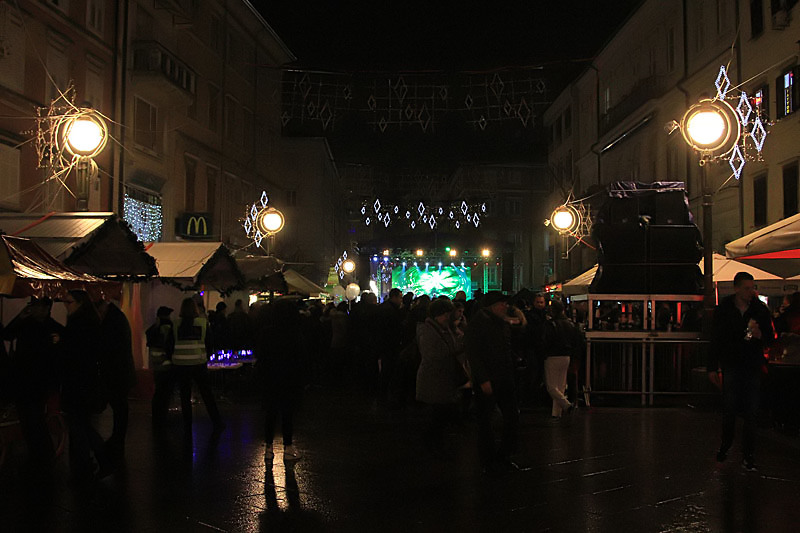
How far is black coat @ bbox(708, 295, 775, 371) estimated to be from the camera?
25.5ft

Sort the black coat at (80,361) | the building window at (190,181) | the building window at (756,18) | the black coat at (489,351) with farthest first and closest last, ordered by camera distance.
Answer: the building window at (190,181), the building window at (756,18), the black coat at (489,351), the black coat at (80,361)

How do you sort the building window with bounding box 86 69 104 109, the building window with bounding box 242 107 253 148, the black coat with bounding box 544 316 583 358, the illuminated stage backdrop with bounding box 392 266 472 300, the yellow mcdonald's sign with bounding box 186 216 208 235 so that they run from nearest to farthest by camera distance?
1. the black coat with bounding box 544 316 583 358
2. the building window with bounding box 86 69 104 109
3. the yellow mcdonald's sign with bounding box 186 216 208 235
4. the building window with bounding box 242 107 253 148
5. the illuminated stage backdrop with bounding box 392 266 472 300

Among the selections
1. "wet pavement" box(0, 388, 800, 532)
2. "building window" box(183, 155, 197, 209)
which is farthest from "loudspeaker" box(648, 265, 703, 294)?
"building window" box(183, 155, 197, 209)

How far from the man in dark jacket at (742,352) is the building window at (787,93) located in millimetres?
14092

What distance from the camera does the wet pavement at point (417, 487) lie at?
614 cm

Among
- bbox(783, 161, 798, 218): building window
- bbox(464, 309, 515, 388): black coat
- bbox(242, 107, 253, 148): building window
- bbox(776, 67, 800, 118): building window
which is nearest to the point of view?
bbox(464, 309, 515, 388): black coat

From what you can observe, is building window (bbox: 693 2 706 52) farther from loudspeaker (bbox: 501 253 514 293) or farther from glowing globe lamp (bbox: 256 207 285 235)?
glowing globe lamp (bbox: 256 207 285 235)

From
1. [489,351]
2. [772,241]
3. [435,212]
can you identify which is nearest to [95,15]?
[489,351]

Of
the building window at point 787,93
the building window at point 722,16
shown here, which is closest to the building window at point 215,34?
the building window at point 722,16

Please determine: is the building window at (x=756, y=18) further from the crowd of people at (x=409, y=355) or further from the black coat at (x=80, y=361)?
the black coat at (x=80, y=361)

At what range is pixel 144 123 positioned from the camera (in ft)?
76.3

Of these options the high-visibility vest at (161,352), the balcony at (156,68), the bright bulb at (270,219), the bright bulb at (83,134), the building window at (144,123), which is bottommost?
the high-visibility vest at (161,352)

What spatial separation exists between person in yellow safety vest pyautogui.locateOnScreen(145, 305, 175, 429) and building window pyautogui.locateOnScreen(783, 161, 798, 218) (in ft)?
52.7

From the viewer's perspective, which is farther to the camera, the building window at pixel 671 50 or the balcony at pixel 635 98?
the balcony at pixel 635 98
